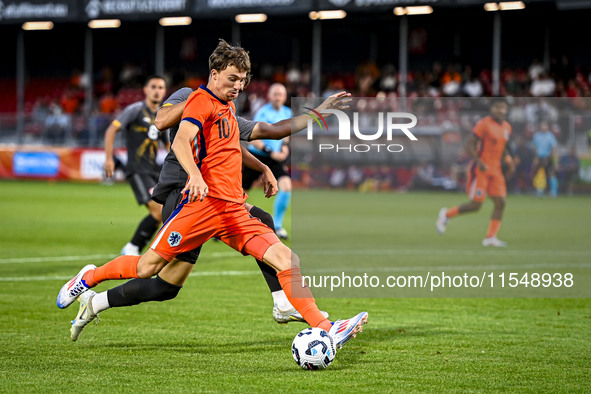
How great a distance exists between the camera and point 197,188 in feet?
18.5

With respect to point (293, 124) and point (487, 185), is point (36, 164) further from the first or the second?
point (293, 124)

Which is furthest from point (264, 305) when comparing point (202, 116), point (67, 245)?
point (67, 245)

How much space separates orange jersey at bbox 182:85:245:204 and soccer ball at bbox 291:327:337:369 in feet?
3.38

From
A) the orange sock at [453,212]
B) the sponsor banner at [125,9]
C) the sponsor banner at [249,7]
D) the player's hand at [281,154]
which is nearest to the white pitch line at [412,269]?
the player's hand at [281,154]

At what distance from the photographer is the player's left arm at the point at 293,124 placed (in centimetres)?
630

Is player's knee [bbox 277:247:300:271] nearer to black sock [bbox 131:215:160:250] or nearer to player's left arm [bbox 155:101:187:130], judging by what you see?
player's left arm [bbox 155:101:187:130]

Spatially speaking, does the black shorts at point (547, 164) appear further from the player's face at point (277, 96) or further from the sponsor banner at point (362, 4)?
the player's face at point (277, 96)

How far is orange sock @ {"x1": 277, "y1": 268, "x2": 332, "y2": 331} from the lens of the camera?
6.09 m

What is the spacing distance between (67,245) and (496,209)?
6.57m

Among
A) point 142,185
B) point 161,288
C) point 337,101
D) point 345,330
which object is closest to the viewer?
point 345,330

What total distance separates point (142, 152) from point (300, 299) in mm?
6178

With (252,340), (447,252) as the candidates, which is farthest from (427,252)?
(252,340)

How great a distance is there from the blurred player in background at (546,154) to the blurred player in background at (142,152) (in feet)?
51.6

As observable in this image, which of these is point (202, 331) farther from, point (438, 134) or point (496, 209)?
point (438, 134)
